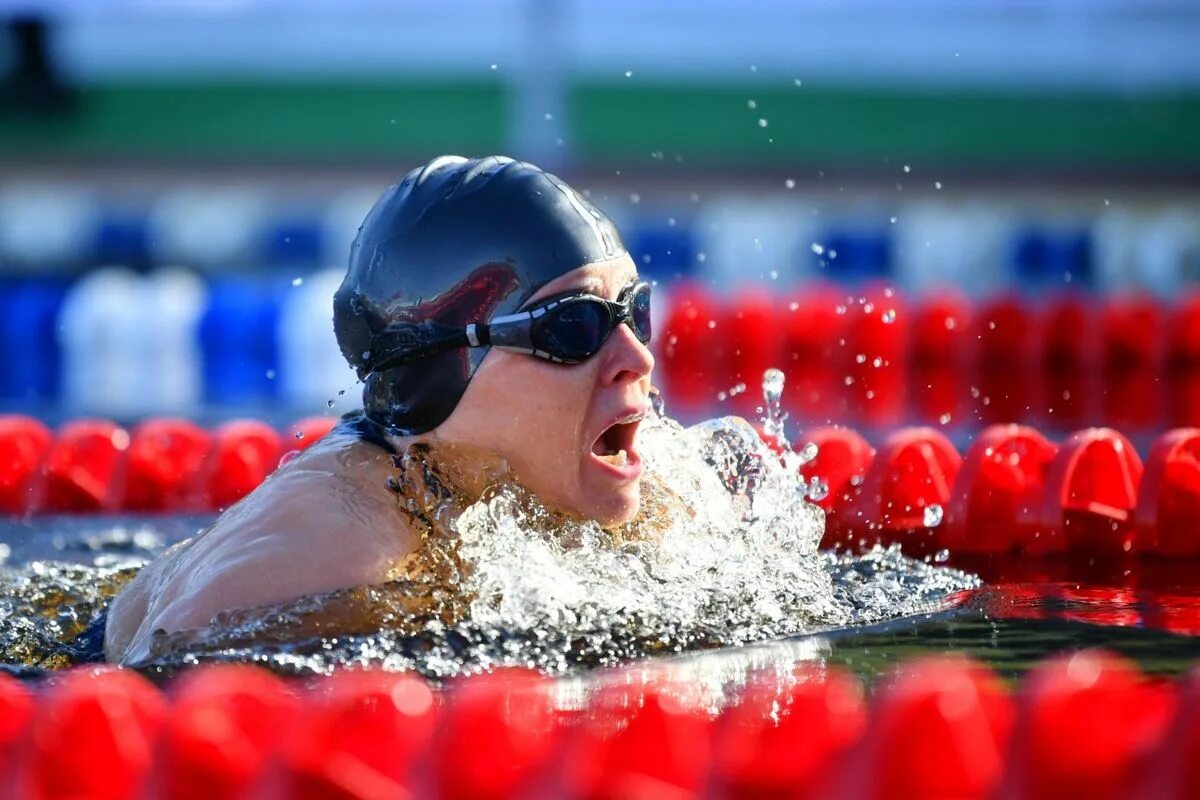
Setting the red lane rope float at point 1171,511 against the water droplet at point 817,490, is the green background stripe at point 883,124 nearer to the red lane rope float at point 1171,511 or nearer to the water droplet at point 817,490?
the water droplet at point 817,490

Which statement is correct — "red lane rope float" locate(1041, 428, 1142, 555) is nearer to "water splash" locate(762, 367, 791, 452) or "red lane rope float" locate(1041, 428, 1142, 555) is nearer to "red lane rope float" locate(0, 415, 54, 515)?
"water splash" locate(762, 367, 791, 452)

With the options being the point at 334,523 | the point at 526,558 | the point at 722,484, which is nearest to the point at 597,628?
the point at 526,558

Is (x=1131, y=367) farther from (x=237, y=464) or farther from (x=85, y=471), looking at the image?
(x=85, y=471)

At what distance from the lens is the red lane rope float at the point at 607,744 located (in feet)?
5.22

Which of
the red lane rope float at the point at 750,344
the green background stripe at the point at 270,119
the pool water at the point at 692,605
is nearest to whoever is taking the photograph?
the pool water at the point at 692,605

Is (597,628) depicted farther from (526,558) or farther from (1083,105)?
(1083,105)

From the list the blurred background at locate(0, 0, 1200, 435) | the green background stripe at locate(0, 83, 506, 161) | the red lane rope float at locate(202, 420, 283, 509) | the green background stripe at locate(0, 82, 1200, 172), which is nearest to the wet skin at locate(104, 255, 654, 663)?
the blurred background at locate(0, 0, 1200, 435)

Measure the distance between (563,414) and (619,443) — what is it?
0.15 meters

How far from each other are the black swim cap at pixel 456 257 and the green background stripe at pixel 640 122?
33.1 feet

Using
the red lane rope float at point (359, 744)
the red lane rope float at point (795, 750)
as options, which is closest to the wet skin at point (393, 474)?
the red lane rope float at point (359, 744)

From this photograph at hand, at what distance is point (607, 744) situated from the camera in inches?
69.1

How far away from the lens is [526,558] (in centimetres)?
258

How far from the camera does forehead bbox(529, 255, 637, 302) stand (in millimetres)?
2582

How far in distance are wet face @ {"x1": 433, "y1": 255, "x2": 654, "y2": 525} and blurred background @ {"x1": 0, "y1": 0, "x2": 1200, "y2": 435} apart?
0.78 meters
